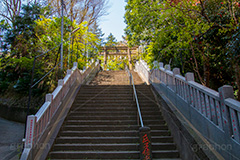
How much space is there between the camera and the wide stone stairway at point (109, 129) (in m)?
4.39

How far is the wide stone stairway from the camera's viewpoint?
14.4 ft

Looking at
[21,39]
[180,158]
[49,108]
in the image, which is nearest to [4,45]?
[21,39]

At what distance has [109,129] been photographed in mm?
5488

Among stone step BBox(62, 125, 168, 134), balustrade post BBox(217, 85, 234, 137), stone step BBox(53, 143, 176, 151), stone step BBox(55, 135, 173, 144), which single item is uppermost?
balustrade post BBox(217, 85, 234, 137)

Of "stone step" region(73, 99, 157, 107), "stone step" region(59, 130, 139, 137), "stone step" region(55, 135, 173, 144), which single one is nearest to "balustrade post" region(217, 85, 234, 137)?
"stone step" region(55, 135, 173, 144)

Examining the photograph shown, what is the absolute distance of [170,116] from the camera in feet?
17.1

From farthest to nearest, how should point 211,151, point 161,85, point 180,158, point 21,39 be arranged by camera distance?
point 21,39 < point 161,85 < point 180,158 < point 211,151

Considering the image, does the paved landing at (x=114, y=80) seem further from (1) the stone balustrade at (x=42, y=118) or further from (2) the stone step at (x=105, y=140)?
(2) the stone step at (x=105, y=140)

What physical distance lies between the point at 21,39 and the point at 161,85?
29.7ft

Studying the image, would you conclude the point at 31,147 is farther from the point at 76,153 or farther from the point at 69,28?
the point at 69,28

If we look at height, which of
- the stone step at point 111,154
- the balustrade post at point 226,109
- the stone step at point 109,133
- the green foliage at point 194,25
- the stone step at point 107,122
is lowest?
the stone step at point 111,154

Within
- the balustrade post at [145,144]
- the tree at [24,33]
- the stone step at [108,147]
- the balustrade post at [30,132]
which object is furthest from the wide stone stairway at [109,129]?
the tree at [24,33]

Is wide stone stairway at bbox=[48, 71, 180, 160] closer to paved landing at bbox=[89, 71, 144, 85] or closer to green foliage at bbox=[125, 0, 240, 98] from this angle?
green foliage at bbox=[125, 0, 240, 98]

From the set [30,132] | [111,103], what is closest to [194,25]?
[111,103]
